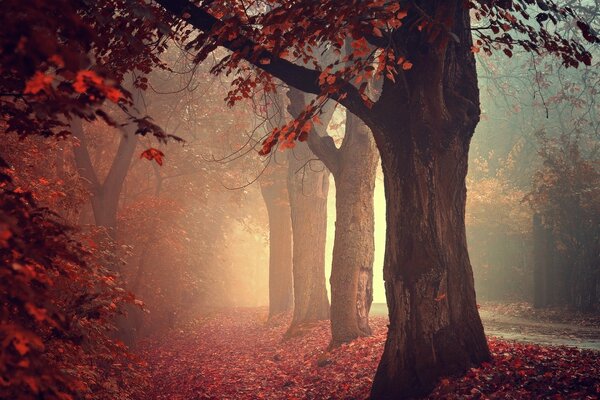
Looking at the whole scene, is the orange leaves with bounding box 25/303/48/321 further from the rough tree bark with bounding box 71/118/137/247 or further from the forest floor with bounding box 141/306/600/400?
the rough tree bark with bounding box 71/118/137/247

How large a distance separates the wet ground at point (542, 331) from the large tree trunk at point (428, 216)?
5832 mm

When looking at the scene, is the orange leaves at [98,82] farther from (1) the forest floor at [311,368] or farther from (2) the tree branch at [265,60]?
(1) the forest floor at [311,368]

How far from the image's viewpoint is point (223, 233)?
31375 mm

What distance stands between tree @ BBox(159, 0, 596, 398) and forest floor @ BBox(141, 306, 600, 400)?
552 millimetres

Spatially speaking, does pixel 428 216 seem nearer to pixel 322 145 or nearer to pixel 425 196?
pixel 425 196

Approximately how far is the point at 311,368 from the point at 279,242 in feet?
31.9

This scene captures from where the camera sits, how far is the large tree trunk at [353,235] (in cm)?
1093

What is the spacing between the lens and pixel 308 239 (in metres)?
14.8

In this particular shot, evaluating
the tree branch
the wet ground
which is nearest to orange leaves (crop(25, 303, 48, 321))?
the tree branch

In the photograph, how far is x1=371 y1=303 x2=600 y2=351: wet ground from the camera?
460 inches

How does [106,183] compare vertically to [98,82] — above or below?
above

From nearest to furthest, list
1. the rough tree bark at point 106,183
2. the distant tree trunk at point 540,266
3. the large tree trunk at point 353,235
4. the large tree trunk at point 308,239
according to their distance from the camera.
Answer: the large tree trunk at point 353,235 < the large tree trunk at point 308,239 < the rough tree bark at point 106,183 < the distant tree trunk at point 540,266

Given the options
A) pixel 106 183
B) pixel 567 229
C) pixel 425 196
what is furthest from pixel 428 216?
pixel 567 229

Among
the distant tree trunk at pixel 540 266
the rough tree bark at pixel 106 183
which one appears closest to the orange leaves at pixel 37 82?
the rough tree bark at pixel 106 183
